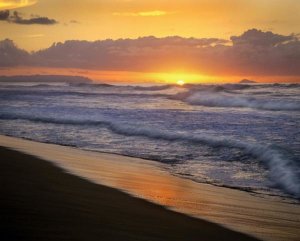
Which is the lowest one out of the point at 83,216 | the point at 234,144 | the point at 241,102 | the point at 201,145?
the point at 201,145

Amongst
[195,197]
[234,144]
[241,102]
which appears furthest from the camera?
[241,102]

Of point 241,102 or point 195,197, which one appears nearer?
point 195,197

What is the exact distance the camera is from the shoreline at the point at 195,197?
487 centimetres

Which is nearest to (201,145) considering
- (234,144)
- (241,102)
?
(234,144)

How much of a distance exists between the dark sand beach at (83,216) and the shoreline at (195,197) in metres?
0.31

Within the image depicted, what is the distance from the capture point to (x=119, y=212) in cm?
463

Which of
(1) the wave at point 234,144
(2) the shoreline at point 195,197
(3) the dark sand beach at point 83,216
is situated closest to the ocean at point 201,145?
(1) the wave at point 234,144

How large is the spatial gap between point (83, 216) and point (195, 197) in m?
2.37

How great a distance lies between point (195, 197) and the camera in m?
6.18

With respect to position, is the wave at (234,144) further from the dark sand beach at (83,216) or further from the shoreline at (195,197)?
the dark sand beach at (83,216)

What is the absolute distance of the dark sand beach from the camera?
3.54m

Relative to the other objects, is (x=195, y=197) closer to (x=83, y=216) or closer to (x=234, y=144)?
(x=83, y=216)

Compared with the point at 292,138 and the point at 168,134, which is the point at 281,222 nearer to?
the point at 292,138

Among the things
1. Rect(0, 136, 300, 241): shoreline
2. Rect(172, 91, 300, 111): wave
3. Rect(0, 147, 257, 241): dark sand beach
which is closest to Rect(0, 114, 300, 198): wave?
Rect(0, 136, 300, 241): shoreline
